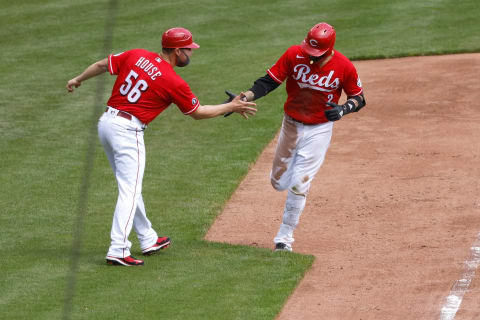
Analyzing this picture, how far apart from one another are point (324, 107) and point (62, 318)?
327cm

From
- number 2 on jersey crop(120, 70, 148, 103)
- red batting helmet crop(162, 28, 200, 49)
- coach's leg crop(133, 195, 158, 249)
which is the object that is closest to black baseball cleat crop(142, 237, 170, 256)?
coach's leg crop(133, 195, 158, 249)

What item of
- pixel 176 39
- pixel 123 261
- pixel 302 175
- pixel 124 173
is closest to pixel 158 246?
pixel 123 261

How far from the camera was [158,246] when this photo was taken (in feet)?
26.2

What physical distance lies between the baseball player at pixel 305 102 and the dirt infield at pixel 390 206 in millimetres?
557

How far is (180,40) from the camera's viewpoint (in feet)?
24.6

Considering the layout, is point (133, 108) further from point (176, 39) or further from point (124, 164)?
point (176, 39)

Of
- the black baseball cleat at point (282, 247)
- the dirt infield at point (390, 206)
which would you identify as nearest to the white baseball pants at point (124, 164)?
the dirt infield at point (390, 206)

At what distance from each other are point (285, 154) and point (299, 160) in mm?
246

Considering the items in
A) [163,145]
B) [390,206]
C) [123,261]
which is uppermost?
[123,261]

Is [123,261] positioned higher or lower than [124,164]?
lower

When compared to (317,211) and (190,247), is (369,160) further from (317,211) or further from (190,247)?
(190,247)

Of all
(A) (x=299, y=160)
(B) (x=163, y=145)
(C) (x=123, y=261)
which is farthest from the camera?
(B) (x=163, y=145)

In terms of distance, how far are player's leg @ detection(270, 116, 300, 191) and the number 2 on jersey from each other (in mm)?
1571

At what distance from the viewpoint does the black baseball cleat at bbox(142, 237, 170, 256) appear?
26.0ft
